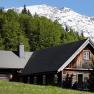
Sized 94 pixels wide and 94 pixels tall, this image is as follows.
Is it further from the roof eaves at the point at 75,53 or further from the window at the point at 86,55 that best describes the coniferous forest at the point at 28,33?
the roof eaves at the point at 75,53

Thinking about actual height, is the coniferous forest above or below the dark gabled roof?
above

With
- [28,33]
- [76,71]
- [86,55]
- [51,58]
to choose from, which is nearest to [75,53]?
[76,71]

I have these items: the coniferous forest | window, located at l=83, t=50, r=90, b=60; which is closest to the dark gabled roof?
window, located at l=83, t=50, r=90, b=60

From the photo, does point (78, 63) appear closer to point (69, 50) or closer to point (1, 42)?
point (69, 50)

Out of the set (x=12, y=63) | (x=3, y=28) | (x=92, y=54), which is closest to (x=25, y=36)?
(x=3, y=28)

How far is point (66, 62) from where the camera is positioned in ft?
185

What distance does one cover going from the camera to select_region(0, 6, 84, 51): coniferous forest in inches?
5281

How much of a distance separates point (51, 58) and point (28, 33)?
89959 millimetres

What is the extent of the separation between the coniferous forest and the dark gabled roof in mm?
59748

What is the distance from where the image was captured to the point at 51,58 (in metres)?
62.3

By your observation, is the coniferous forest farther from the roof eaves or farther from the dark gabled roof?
the roof eaves

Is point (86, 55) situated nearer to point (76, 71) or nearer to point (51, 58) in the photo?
point (76, 71)

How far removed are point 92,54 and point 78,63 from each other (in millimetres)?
2652

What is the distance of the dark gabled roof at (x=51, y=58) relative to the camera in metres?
58.1
